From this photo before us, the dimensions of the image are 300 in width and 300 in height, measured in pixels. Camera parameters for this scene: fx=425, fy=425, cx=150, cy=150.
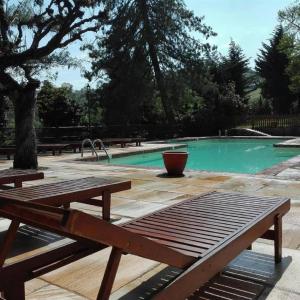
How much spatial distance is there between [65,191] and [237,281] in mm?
1945

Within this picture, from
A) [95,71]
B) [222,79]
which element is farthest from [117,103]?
[222,79]

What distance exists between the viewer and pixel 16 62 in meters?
10.4

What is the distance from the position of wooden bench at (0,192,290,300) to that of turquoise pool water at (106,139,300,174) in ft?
29.0

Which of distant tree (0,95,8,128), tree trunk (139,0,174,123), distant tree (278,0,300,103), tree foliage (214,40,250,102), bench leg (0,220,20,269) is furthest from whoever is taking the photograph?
tree foliage (214,40,250,102)

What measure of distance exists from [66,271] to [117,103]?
2198 centimetres

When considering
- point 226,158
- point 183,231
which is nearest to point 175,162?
point 183,231

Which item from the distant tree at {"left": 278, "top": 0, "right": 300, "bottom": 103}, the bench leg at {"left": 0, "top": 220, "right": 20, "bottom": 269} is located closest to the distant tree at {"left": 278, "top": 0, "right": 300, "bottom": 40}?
the distant tree at {"left": 278, "top": 0, "right": 300, "bottom": 103}

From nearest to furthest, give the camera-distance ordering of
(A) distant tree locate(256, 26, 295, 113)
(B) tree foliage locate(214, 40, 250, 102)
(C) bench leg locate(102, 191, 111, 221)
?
(C) bench leg locate(102, 191, 111, 221) → (B) tree foliage locate(214, 40, 250, 102) → (A) distant tree locate(256, 26, 295, 113)

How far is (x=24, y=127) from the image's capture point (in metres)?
10.2

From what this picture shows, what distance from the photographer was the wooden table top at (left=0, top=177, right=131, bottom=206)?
3.95m

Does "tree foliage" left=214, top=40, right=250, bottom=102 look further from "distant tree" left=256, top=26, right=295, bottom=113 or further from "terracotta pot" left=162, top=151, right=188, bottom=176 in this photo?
"terracotta pot" left=162, top=151, right=188, bottom=176

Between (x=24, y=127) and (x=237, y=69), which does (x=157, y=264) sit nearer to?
(x=24, y=127)

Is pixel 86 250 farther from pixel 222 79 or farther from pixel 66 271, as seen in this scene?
pixel 222 79

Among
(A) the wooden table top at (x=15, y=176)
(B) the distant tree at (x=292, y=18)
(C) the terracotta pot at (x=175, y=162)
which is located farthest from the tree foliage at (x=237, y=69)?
(A) the wooden table top at (x=15, y=176)
